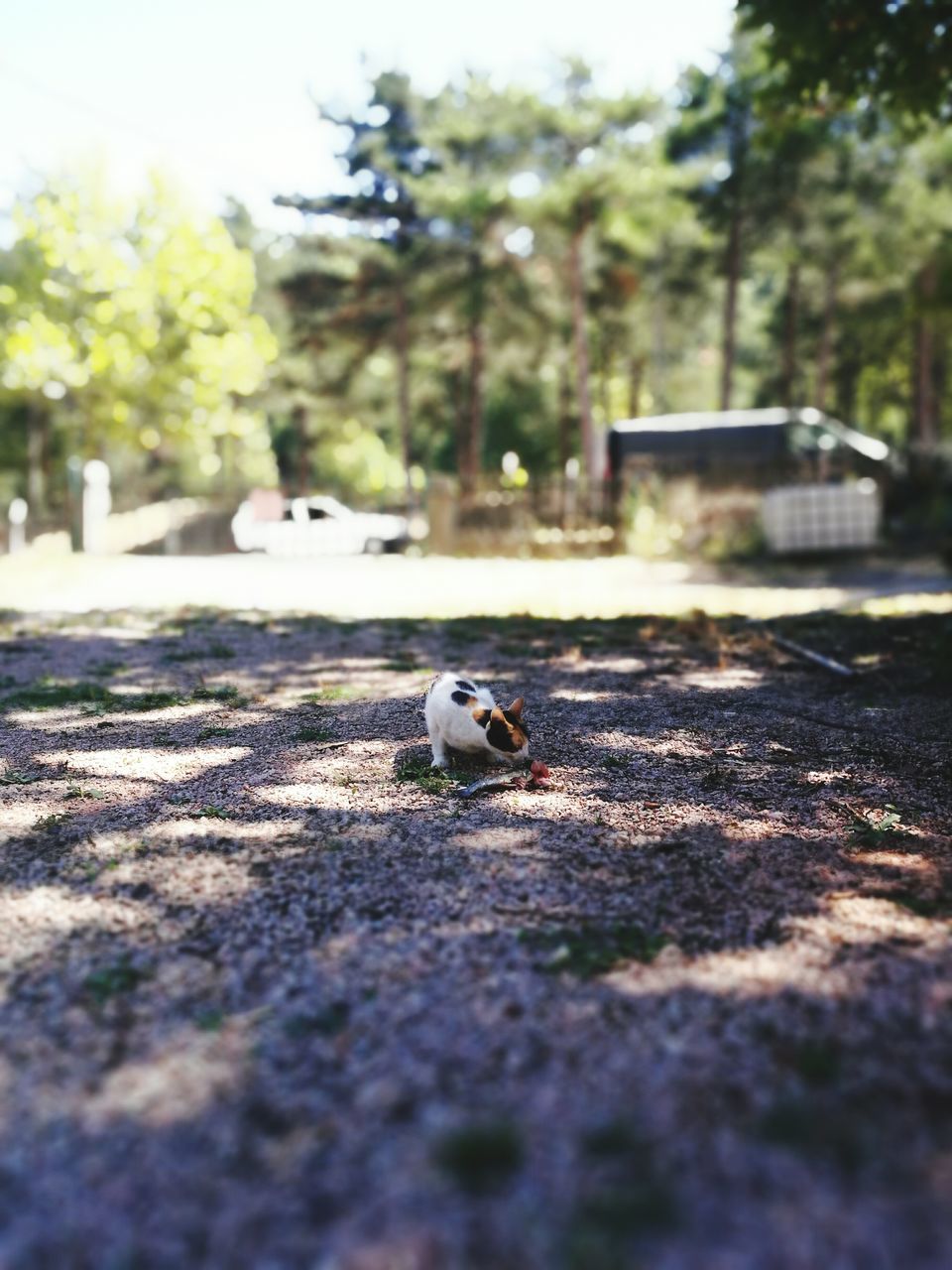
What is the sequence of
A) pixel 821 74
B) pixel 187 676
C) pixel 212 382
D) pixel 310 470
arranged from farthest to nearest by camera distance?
pixel 310 470 < pixel 212 382 < pixel 821 74 < pixel 187 676

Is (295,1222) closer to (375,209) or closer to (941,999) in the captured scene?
(941,999)

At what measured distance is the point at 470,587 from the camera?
1254 cm

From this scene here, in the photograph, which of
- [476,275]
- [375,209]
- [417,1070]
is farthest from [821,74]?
[375,209]

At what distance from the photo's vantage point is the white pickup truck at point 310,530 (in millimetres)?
24234

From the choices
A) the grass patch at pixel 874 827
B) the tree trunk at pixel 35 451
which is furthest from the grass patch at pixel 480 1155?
the tree trunk at pixel 35 451

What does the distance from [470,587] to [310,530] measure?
1277cm

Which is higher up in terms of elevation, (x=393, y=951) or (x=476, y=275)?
(x=476, y=275)

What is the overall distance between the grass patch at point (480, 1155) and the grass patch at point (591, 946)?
635 mm

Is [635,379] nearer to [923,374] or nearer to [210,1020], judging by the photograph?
[923,374]

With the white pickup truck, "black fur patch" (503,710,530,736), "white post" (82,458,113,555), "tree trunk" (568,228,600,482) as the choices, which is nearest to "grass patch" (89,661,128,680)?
"black fur patch" (503,710,530,736)

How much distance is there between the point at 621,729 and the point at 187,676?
304 centimetres

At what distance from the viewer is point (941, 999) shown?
2234 mm

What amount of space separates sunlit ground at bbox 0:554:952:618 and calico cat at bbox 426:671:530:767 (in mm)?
5307

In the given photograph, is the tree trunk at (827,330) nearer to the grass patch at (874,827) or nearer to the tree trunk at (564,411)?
the tree trunk at (564,411)
